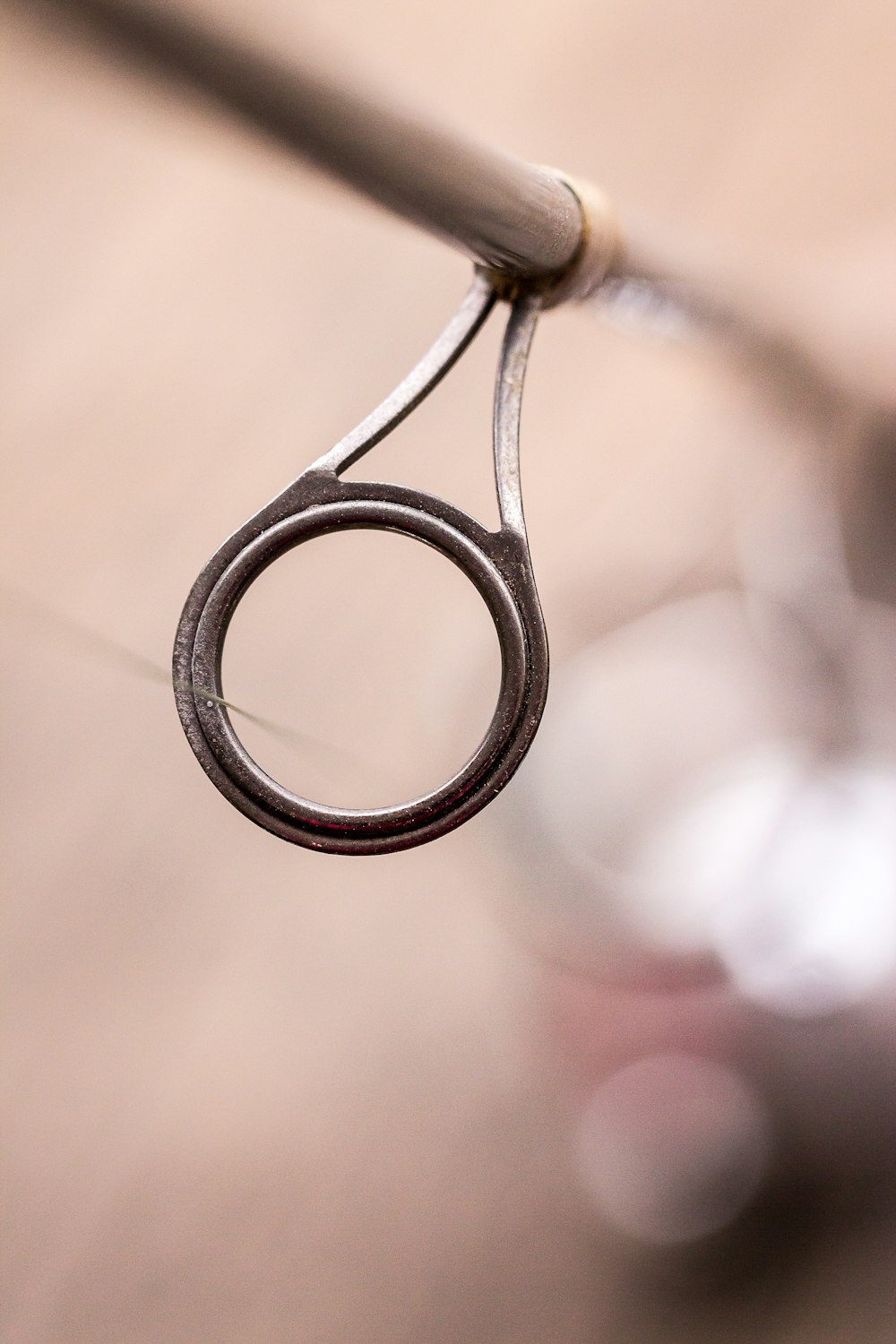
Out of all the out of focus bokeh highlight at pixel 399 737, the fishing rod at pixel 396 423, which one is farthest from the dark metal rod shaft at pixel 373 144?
the out of focus bokeh highlight at pixel 399 737

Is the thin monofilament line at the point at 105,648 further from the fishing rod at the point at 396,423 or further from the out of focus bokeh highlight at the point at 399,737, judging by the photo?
the fishing rod at the point at 396,423

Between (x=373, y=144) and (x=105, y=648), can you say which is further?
(x=105, y=648)

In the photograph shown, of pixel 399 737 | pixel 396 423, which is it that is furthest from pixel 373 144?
pixel 399 737

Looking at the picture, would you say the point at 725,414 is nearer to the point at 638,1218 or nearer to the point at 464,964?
the point at 464,964

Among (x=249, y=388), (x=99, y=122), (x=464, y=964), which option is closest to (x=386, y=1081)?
(x=464, y=964)

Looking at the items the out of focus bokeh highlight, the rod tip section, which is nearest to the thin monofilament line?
the out of focus bokeh highlight

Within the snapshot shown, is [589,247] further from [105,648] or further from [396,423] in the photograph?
[105,648]

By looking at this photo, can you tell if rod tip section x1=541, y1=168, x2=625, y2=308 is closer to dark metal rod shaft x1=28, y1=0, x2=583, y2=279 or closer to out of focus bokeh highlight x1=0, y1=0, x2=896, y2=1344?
dark metal rod shaft x1=28, y1=0, x2=583, y2=279
